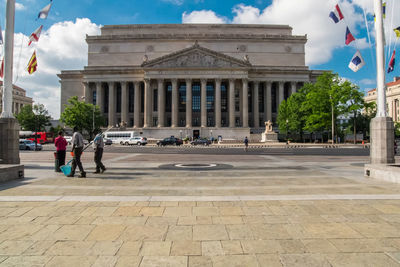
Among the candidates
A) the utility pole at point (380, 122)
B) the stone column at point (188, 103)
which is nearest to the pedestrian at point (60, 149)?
the utility pole at point (380, 122)

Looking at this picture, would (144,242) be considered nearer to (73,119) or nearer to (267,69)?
(73,119)

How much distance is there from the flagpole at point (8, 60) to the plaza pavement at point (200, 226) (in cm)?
437

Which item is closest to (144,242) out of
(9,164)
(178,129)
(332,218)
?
(332,218)

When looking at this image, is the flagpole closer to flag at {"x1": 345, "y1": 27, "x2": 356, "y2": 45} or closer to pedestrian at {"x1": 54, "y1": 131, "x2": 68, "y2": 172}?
pedestrian at {"x1": 54, "y1": 131, "x2": 68, "y2": 172}

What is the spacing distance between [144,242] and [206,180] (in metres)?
5.80

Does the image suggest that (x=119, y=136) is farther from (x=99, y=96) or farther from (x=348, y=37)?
(x=348, y=37)

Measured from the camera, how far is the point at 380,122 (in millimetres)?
10453

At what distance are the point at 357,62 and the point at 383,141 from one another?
14.8 feet

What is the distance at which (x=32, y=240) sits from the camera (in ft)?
13.0

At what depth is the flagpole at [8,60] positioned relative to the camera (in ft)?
34.1

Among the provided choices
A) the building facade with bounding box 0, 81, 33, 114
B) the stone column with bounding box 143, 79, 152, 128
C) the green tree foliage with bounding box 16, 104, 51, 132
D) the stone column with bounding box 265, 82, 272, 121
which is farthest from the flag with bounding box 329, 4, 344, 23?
the building facade with bounding box 0, 81, 33, 114

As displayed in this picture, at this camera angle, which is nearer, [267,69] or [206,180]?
[206,180]

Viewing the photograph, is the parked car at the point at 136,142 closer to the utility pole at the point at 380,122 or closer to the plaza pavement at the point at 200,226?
the plaza pavement at the point at 200,226

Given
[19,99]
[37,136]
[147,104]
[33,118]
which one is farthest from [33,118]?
[19,99]
